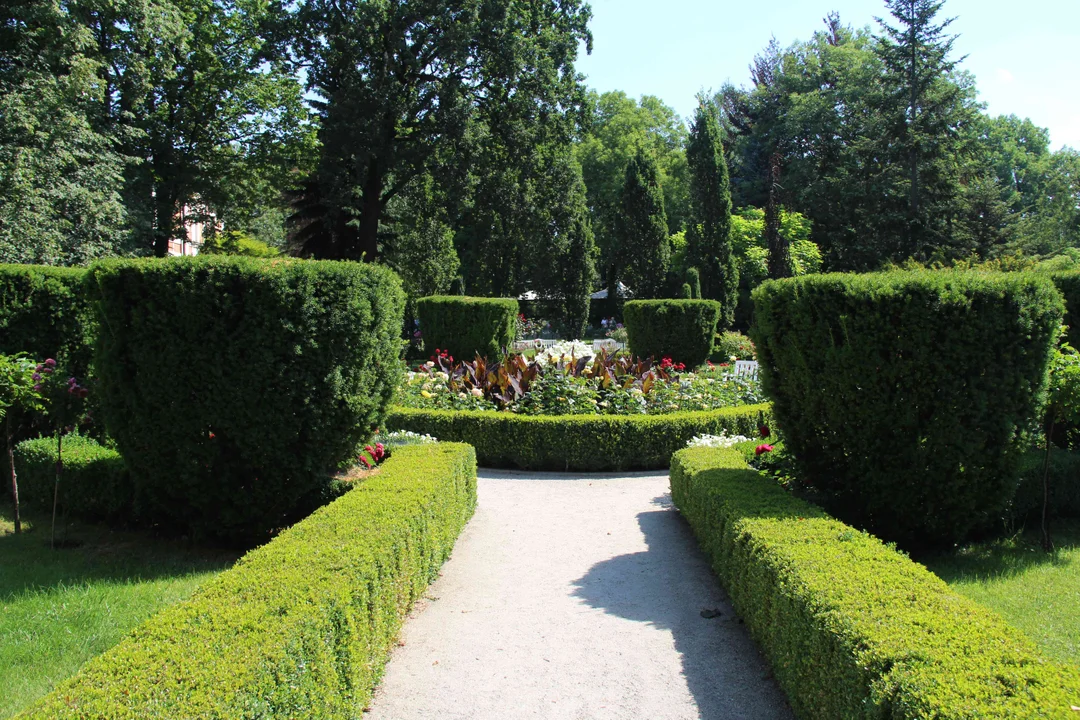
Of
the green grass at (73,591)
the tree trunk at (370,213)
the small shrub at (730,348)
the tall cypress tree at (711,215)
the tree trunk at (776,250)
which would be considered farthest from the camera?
Answer: the tall cypress tree at (711,215)

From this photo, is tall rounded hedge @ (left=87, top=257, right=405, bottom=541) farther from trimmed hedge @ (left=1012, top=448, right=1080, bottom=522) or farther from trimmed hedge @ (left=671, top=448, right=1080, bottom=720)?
trimmed hedge @ (left=1012, top=448, right=1080, bottom=522)

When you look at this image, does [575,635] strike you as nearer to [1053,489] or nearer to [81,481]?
[81,481]

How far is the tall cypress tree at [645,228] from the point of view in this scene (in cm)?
2978

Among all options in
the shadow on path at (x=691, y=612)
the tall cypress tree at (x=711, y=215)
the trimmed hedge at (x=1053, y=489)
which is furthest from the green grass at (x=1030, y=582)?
the tall cypress tree at (x=711, y=215)

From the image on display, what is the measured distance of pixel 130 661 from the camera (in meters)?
2.57

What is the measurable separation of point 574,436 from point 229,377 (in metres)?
4.86

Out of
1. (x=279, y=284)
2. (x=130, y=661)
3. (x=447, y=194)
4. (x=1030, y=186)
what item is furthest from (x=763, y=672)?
(x=1030, y=186)

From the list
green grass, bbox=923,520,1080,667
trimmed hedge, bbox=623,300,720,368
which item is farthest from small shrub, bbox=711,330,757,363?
green grass, bbox=923,520,1080,667

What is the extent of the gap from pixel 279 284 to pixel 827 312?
3879mm

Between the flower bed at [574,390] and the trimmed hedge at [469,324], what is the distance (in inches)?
183

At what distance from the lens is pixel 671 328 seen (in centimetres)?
1714

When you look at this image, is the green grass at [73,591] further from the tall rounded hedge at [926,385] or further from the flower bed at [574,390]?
the flower bed at [574,390]

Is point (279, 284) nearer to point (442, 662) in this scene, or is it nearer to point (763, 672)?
point (442, 662)

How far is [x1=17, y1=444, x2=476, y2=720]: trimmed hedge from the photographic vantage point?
235cm
